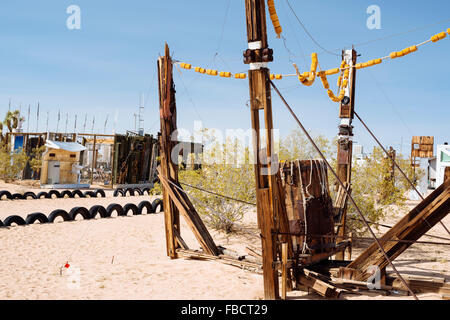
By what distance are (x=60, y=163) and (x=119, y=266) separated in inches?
698

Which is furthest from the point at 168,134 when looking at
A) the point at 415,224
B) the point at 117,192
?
the point at 117,192

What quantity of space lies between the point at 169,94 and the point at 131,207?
7.36 metres

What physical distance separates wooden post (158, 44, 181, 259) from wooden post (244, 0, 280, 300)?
290cm

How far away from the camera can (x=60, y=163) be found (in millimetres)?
23250

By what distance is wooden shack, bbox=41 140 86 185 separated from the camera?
2284 centimetres

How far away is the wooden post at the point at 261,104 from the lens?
516 cm

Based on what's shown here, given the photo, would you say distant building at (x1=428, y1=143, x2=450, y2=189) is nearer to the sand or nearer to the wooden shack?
the sand

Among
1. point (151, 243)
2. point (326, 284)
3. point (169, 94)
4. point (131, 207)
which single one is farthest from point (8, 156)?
point (326, 284)

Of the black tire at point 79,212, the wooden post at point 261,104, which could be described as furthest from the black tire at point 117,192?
the wooden post at point 261,104

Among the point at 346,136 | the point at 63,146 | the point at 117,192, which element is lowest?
the point at 117,192

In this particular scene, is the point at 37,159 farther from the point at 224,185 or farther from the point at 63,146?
the point at 224,185

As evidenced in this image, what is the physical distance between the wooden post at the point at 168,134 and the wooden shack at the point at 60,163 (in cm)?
1685

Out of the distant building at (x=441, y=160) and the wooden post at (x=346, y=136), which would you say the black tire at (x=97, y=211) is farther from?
the distant building at (x=441, y=160)
